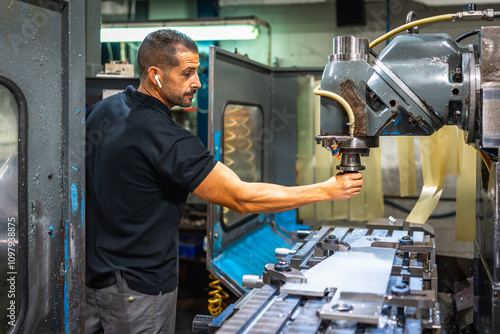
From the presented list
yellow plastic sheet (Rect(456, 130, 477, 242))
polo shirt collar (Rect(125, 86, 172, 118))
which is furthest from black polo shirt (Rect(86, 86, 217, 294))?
yellow plastic sheet (Rect(456, 130, 477, 242))

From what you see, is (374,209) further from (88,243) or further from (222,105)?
(88,243)

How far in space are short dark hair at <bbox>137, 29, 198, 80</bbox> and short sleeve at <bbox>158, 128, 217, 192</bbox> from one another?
0.97ft

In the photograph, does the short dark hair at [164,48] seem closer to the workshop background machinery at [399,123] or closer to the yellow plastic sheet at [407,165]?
the workshop background machinery at [399,123]

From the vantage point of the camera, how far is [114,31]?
415 centimetres

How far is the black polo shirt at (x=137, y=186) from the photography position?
5.34 feet

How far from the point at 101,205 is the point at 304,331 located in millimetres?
886

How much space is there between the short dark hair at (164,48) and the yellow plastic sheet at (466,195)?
2062mm

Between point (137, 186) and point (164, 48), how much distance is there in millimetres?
476

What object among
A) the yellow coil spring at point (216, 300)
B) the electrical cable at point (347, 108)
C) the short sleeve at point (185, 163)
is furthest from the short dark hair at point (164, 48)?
the yellow coil spring at point (216, 300)

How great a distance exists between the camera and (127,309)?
1.71 m

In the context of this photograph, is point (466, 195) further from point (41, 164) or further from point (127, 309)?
point (41, 164)

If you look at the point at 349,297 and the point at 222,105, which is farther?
the point at 222,105

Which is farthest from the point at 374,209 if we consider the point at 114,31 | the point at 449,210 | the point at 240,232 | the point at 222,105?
the point at 114,31

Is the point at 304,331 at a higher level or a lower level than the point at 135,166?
lower
